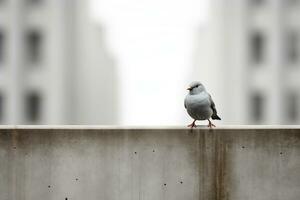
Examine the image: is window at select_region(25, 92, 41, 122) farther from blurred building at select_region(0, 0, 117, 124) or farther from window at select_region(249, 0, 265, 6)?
window at select_region(249, 0, 265, 6)

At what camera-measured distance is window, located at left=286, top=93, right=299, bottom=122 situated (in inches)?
1335

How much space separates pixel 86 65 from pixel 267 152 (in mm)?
40362

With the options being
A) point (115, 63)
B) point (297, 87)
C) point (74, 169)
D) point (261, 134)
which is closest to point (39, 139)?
point (74, 169)

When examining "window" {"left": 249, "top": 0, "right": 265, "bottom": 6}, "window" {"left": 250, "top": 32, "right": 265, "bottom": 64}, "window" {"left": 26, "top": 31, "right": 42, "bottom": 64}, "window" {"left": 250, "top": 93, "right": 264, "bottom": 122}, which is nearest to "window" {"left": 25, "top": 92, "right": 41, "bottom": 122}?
"window" {"left": 26, "top": 31, "right": 42, "bottom": 64}

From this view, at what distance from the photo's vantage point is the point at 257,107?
115ft

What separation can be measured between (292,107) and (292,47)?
365cm

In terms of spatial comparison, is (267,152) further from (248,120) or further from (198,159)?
(248,120)

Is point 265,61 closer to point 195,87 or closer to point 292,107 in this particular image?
point 292,107

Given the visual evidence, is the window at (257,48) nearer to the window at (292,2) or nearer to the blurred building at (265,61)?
the blurred building at (265,61)

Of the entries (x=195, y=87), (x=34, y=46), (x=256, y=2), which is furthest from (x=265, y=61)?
(x=195, y=87)

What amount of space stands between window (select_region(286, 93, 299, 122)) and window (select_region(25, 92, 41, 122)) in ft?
50.5

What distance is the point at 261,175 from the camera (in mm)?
6574

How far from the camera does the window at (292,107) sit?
33909 millimetres

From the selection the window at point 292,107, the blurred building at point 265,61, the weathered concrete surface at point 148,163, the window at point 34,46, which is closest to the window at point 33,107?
the window at point 34,46
